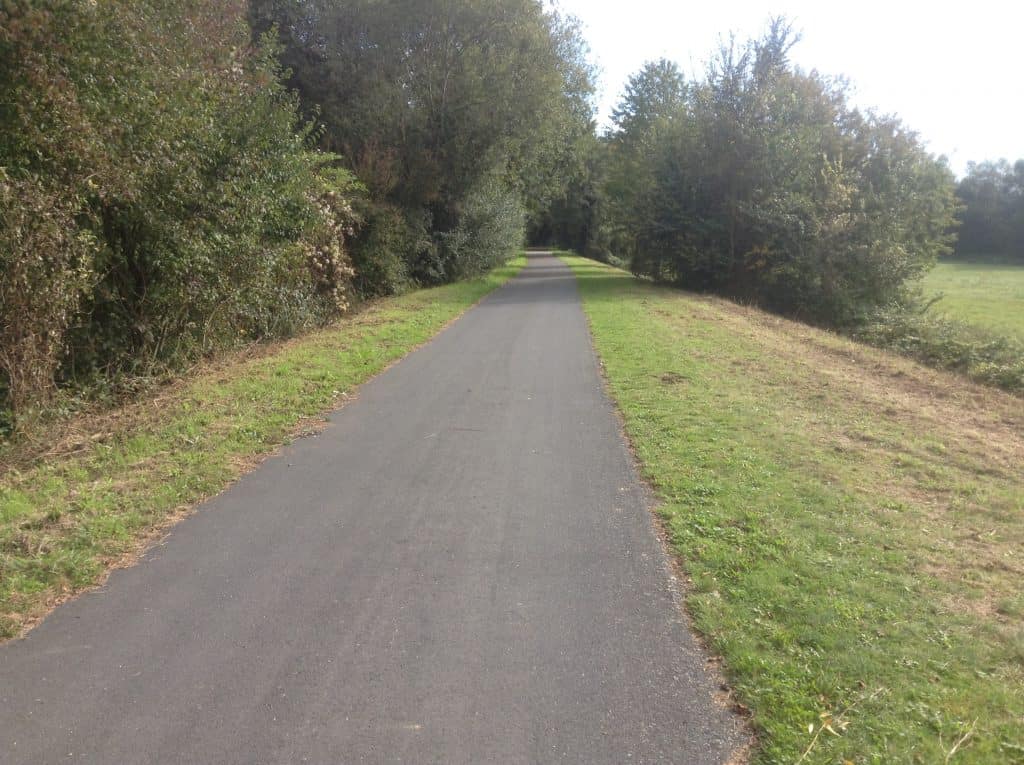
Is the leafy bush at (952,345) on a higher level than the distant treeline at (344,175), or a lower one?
lower

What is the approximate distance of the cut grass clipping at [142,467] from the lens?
4531mm

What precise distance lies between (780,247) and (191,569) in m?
23.2

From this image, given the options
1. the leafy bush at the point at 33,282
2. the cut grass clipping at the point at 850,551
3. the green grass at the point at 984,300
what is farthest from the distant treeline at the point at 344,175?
the cut grass clipping at the point at 850,551

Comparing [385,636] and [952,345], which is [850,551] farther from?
[952,345]

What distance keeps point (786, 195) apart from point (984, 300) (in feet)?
50.9

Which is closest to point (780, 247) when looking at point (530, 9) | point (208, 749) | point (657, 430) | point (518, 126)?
point (518, 126)

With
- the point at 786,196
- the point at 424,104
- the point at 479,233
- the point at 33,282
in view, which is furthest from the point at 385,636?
the point at 479,233

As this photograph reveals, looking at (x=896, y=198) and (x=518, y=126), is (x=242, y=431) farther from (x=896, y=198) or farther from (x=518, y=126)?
(x=896, y=198)

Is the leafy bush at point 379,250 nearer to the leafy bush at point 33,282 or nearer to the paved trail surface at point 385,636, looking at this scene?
the leafy bush at point 33,282

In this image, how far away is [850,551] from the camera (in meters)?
4.71

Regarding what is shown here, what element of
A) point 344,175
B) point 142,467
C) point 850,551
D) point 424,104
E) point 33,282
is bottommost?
point 142,467

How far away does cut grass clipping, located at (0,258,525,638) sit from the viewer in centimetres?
453

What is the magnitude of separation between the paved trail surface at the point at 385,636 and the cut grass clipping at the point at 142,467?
0.95 ft

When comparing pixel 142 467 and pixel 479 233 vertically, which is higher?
pixel 479 233
